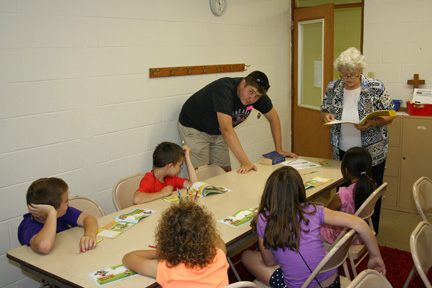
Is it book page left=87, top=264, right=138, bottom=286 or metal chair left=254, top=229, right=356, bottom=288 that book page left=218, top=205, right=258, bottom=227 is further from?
book page left=87, top=264, right=138, bottom=286

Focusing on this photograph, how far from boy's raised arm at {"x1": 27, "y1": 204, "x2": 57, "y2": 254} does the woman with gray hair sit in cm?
234

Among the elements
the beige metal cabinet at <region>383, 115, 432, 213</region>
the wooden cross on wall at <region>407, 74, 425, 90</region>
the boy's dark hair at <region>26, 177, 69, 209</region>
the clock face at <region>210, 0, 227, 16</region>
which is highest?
the clock face at <region>210, 0, 227, 16</region>

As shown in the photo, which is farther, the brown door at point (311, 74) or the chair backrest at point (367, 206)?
the brown door at point (311, 74)

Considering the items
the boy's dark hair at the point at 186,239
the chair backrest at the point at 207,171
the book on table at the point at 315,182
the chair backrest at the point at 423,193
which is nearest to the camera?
the boy's dark hair at the point at 186,239

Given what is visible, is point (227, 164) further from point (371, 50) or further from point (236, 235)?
point (371, 50)

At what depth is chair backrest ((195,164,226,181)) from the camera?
3.60 metres

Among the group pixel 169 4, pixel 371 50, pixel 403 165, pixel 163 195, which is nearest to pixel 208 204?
pixel 163 195

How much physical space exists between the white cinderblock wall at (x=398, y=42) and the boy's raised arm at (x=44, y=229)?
4.13 m

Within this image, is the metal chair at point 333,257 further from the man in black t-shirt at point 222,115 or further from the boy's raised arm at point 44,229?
the man in black t-shirt at point 222,115

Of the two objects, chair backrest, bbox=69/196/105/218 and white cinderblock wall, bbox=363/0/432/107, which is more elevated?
white cinderblock wall, bbox=363/0/432/107

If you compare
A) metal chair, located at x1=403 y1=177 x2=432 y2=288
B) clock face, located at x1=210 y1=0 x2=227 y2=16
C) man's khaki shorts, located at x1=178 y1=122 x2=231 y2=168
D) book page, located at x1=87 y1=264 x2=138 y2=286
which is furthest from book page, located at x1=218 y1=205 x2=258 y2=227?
clock face, located at x1=210 y1=0 x2=227 y2=16

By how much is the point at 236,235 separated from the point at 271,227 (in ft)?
0.82

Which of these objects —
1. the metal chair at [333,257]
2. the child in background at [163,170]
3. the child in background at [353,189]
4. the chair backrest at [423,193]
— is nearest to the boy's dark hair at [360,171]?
the child in background at [353,189]

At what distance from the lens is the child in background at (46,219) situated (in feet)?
7.45
